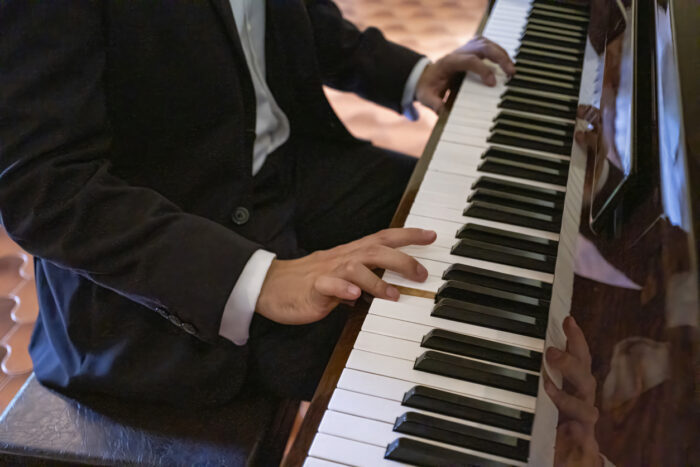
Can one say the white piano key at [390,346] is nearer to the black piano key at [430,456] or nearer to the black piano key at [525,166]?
the black piano key at [430,456]

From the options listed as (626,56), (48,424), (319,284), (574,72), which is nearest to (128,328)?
(48,424)

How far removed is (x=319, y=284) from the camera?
72 cm

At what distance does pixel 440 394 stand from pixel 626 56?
556mm

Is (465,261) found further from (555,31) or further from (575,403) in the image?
(555,31)

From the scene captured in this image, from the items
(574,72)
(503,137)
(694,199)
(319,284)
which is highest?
(574,72)

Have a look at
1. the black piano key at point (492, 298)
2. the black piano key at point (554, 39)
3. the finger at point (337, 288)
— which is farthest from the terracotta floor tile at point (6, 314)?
the black piano key at point (554, 39)

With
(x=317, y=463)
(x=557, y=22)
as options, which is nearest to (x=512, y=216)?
(x=317, y=463)

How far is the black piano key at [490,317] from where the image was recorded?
26.5 inches

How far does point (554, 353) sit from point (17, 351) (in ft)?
4.03

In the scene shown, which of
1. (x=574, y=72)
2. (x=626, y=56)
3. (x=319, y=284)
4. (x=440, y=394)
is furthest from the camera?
(x=574, y=72)

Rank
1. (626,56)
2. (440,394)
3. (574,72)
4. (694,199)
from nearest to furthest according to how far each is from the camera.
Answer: (694,199)
(440,394)
(626,56)
(574,72)

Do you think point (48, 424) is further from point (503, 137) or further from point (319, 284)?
point (503, 137)

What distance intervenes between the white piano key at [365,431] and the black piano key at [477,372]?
8cm

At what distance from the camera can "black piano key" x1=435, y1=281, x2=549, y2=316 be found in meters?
0.70
